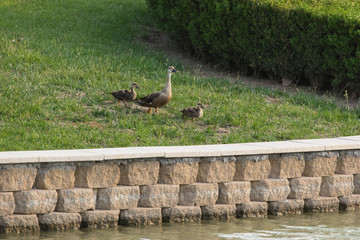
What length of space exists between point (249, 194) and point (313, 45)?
18.4 ft

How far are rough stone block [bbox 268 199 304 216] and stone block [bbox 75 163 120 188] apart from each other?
7.63 ft

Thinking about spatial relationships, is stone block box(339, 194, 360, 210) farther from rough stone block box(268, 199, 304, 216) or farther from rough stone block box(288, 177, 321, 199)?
rough stone block box(268, 199, 304, 216)

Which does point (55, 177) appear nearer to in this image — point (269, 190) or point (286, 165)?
point (269, 190)

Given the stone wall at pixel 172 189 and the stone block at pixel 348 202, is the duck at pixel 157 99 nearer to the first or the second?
the stone wall at pixel 172 189

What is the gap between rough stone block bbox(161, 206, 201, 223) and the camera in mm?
7926

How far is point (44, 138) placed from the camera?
876 cm

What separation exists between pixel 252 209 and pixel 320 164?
4.02 feet

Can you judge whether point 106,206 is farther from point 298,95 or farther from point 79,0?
point 79,0

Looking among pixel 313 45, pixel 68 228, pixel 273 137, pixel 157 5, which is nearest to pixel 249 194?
pixel 273 137

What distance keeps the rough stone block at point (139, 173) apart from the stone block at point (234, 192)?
1005mm

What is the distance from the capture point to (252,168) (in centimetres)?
834

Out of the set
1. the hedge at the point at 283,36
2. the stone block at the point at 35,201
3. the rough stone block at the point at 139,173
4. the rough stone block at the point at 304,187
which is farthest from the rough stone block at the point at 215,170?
the hedge at the point at 283,36

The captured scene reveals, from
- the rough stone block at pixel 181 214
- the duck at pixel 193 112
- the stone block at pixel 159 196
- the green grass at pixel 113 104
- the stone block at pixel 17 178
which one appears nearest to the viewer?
the stone block at pixel 17 178

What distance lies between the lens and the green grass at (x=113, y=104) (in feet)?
30.4
